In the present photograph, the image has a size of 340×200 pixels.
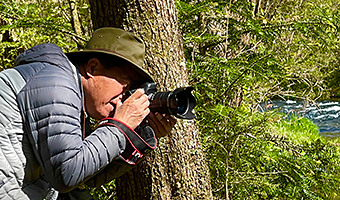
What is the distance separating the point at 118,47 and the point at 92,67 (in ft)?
0.49

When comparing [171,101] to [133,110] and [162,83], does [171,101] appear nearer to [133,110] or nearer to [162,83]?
[133,110]

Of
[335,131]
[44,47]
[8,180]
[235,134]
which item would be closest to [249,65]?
[235,134]

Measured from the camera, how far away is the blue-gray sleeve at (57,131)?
1.45 meters

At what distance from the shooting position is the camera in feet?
5.95

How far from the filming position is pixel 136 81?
1.86 m

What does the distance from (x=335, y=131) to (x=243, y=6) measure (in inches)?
429

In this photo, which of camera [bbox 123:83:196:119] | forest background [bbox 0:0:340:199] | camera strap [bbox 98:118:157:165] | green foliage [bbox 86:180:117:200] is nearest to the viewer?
camera strap [bbox 98:118:157:165]

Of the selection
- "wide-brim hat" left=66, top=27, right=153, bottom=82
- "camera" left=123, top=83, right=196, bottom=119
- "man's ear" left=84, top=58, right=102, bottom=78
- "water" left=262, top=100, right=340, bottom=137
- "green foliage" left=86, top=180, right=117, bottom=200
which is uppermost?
"wide-brim hat" left=66, top=27, right=153, bottom=82

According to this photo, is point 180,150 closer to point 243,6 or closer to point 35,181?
point 35,181

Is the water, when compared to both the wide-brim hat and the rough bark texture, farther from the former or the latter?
the wide-brim hat

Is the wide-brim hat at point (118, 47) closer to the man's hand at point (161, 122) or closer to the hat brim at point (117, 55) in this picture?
the hat brim at point (117, 55)

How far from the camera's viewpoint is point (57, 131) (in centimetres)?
145

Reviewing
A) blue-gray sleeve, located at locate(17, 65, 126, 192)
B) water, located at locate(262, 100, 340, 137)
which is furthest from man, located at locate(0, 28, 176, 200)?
water, located at locate(262, 100, 340, 137)

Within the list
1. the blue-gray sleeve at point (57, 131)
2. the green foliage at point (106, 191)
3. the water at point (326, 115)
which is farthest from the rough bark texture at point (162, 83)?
the water at point (326, 115)
